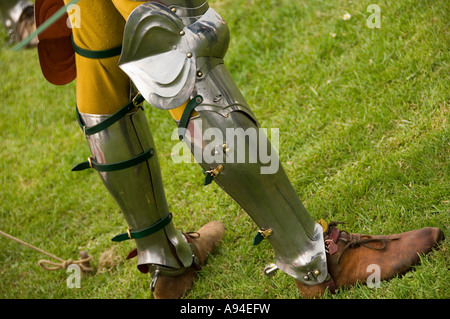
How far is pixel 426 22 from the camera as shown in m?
2.71

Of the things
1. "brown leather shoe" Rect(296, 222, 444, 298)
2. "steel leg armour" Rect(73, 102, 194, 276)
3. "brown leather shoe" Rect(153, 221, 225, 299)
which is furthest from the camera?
"brown leather shoe" Rect(153, 221, 225, 299)

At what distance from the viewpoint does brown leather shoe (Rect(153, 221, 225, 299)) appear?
2.12 metres

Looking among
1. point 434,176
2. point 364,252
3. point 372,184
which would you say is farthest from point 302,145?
point 364,252

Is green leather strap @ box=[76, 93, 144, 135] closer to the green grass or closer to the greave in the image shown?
the greave

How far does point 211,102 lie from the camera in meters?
1.59

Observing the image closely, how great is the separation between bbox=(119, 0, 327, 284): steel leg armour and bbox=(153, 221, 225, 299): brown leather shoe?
55 cm

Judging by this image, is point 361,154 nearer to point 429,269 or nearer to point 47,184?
point 429,269

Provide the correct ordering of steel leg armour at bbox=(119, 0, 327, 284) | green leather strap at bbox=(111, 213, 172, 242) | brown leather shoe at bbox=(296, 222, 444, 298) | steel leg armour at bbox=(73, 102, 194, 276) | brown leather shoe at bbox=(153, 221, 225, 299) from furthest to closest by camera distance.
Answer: brown leather shoe at bbox=(153, 221, 225, 299) < green leather strap at bbox=(111, 213, 172, 242) < steel leg armour at bbox=(73, 102, 194, 276) < brown leather shoe at bbox=(296, 222, 444, 298) < steel leg armour at bbox=(119, 0, 327, 284)

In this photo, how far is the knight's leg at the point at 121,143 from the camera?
1.79m

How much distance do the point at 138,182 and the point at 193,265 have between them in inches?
17.5

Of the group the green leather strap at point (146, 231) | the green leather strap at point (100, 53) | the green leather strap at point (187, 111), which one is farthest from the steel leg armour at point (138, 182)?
the green leather strap at point (187, 111)

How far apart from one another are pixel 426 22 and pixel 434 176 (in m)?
0.99

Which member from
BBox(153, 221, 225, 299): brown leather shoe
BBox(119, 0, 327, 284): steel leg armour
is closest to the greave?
BBox(119, 0, 327, 284): steel leg armour
